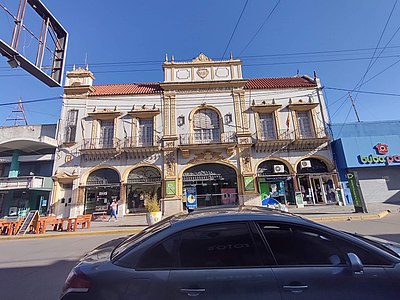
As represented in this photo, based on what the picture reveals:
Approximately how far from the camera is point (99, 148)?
1859 cm

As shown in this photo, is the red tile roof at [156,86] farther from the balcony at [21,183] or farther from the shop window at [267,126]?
the balcony at [21,183]

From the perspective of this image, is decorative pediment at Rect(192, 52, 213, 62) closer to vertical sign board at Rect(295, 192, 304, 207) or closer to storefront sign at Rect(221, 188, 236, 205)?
storefront sign at Rect(221, 188, 236, 205)

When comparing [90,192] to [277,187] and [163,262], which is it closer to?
[277,187]

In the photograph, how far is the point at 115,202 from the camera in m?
18.1

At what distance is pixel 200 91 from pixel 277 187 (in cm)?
1134

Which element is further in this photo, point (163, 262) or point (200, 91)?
point (200, 91)

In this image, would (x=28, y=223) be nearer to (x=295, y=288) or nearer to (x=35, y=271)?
(x=35, y=271)

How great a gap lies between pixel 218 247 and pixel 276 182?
17974 mm

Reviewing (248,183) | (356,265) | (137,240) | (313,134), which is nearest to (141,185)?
(248,183)

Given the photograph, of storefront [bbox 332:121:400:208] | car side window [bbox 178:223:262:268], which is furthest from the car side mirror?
storefront [bbox 332:121:400:208]

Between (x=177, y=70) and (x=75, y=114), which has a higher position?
(x=177, y=70)

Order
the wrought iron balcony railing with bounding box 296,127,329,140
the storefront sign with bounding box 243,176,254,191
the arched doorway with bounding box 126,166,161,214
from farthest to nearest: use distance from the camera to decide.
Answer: the wrought iron balcony railing with bounding box 296,127,329,140 < the arched doorway with bounding box 126,166,161,214 < the storefront sign with bounding box 243,176,254,191

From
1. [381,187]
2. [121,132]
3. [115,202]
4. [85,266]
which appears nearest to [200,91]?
[121,132]

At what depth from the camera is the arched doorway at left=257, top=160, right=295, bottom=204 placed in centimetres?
1842
